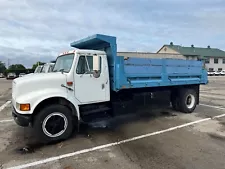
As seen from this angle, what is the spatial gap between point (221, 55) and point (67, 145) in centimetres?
6942

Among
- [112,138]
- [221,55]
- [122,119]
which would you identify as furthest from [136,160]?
[221,55]

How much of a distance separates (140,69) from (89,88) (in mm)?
1801

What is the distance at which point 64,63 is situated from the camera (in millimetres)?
5586

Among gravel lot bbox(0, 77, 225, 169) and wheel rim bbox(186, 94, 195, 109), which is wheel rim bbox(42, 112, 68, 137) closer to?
gravel lot bbox(0, 77, 225, 169)

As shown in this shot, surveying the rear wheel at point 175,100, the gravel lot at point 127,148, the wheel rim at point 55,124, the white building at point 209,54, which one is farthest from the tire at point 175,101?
the white building at point 209,54

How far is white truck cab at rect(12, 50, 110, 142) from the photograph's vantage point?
465cm

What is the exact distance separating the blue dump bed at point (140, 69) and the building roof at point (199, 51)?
5020cm

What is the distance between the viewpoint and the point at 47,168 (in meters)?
3.65

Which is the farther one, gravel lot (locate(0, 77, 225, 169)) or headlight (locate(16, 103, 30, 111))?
headlight (locate(16, 103, 30, 111))

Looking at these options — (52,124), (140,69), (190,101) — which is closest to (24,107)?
(52,124)

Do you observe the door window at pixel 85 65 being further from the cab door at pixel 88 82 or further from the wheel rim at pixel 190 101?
the wheel rim at pixel 190 101

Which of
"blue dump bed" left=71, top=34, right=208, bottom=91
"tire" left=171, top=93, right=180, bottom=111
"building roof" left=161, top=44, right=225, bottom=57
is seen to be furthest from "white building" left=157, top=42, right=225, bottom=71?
"blue dump bed" left=71, top=34, right=208, bottom=91

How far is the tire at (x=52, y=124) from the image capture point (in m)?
4.68

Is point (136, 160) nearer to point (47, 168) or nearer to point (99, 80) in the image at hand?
point (47, 168)
